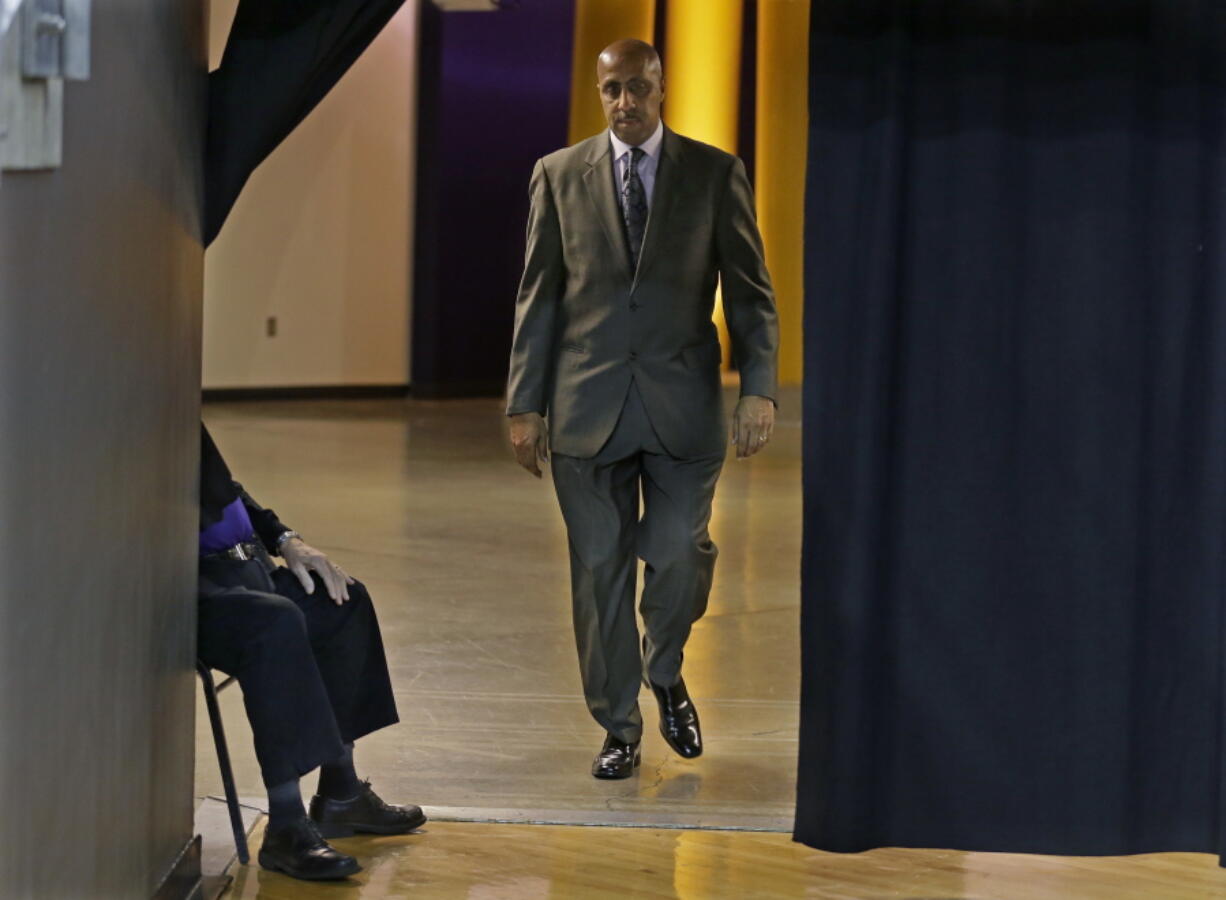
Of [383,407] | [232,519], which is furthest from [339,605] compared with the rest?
[383,407]

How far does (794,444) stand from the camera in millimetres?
13469

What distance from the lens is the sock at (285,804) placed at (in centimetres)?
337

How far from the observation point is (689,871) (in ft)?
11.5

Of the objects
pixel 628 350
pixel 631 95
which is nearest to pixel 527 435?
pixel 628 350

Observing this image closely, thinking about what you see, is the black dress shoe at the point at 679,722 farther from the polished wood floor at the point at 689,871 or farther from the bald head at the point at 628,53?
the bald head at the point at 628,53

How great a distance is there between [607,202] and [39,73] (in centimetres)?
208

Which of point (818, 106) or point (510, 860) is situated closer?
point (818, 106)

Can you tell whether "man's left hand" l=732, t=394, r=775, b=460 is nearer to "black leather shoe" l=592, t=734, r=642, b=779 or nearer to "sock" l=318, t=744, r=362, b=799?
"black leather shoe" l=592, t=734, r=642, b=779

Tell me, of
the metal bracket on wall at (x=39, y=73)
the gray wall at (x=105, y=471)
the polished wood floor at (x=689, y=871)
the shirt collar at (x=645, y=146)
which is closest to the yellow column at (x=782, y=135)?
the shirt collar at (x=645, y=146)

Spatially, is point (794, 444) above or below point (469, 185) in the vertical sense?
below

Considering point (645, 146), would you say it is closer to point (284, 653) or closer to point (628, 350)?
point (628, 350)

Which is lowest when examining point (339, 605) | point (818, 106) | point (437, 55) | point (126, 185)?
point (339, 605)

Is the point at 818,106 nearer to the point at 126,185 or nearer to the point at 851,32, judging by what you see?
the point at 851,32

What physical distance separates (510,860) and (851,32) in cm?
172
